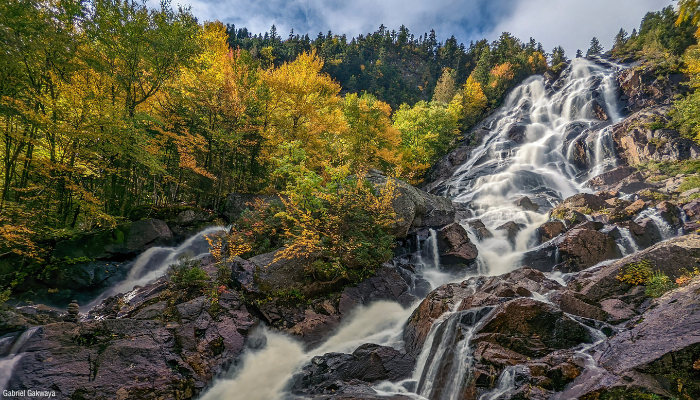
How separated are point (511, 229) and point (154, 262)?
55.3 feet

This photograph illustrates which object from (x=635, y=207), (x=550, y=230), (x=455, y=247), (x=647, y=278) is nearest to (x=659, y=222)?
(x=635, y=207)

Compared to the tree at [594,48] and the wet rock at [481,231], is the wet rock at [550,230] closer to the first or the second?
the wet rock at [481,231]

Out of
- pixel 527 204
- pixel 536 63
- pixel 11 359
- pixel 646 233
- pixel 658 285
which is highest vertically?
pixel 536 63

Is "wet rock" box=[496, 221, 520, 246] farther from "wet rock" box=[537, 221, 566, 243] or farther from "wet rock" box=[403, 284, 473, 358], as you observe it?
"wet rock" box=[403, 284, 473, 358]

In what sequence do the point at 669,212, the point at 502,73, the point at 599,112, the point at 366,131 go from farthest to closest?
1. the point at 502,73
2. the point at 599,112
3. the point at 366,131
4. the point at 669,212

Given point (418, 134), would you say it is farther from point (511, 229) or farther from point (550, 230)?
point (550, 230)

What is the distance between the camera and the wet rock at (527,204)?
1855 cm

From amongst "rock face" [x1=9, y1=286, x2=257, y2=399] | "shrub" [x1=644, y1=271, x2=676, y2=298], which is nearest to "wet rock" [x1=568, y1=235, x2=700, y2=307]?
"shrub" [x1=644, y1=271, x2=676, y2=298]

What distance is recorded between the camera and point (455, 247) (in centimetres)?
1413

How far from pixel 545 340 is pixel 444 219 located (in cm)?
1082

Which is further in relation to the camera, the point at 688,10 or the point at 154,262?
the point at 154,262

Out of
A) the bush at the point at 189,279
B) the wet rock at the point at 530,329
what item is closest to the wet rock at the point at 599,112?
the wet rock at the point at 530,329

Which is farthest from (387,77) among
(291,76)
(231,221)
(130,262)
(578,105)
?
(130,262)

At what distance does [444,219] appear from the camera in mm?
16609
